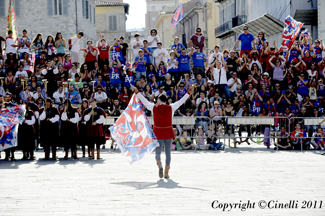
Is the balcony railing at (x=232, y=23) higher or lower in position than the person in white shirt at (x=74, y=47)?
higher

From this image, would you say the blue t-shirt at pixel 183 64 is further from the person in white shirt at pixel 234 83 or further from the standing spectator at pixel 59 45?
the standing spectator at pixel 59 45

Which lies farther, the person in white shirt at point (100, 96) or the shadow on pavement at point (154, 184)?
the person in white shirt at point (100, 96)

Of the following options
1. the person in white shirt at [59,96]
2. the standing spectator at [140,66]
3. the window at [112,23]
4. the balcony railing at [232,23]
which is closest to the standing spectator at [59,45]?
the person in white shirt at [59,96]

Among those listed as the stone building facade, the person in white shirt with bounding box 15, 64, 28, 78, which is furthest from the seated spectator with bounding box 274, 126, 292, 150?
the stone building facade

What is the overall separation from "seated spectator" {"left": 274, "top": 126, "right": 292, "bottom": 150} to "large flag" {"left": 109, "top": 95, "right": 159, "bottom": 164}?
23.2 ft

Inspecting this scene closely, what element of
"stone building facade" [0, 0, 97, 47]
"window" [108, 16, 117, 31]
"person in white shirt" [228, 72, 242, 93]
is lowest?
"person in white shirt" [228, 72, 242, 93]

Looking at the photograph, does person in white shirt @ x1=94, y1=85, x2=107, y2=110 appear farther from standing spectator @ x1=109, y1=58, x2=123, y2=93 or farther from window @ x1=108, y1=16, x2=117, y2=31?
window @ x1=108, y1=16, x2=117, y2=31

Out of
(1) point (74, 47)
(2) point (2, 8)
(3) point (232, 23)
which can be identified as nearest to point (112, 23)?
(3) point (232, 23)

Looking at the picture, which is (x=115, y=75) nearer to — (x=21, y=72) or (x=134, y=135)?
(x=21, y=72)

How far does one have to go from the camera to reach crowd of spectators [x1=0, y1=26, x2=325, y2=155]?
19078mm

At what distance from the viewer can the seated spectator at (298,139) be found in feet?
60.8

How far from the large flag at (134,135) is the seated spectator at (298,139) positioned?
7.34 meters

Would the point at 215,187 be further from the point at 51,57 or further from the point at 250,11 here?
the point at 250,11

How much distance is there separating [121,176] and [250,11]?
1346 inches
